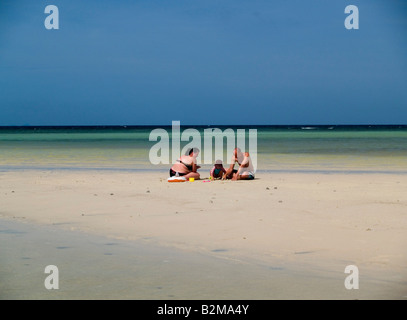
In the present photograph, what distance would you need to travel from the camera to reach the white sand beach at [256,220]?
20.5 feet

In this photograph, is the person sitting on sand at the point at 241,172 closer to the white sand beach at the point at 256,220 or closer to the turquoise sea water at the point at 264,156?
the white sand beach at the point at 256,220

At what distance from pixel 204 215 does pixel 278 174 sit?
862cm

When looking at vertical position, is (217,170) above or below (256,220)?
above

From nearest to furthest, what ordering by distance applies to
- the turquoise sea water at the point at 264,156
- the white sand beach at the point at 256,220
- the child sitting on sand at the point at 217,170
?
the white sand beach at the point at 256,220
the child sitting on sand at the point at 217,170
the turquoise sea water at the point at 264,156

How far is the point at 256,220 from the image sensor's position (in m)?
9.19

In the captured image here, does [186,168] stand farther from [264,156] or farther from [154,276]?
[264,156]

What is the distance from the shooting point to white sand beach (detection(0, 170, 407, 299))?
6262 mm

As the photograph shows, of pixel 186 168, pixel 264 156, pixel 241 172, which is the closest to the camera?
pixel 241 172

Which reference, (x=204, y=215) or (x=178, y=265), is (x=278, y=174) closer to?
(x=204, y=215)

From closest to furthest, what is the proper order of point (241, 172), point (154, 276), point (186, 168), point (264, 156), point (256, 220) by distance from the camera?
point (154, 276) → point (256, 220) → point (241, 172) → point (186, 168) → point (264, 156)

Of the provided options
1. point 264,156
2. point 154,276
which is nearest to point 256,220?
point 154,276

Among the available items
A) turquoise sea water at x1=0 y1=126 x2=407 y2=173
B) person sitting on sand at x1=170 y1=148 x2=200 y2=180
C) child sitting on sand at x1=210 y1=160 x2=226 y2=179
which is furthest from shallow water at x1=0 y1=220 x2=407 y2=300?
turquoise sea water at x1=0 y1=126 x2=407 y2=173

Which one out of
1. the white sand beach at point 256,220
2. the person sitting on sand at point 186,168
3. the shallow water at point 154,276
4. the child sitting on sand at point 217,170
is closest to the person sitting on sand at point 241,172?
the child sitting on sand at point 217,170

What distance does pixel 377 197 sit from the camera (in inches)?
466
